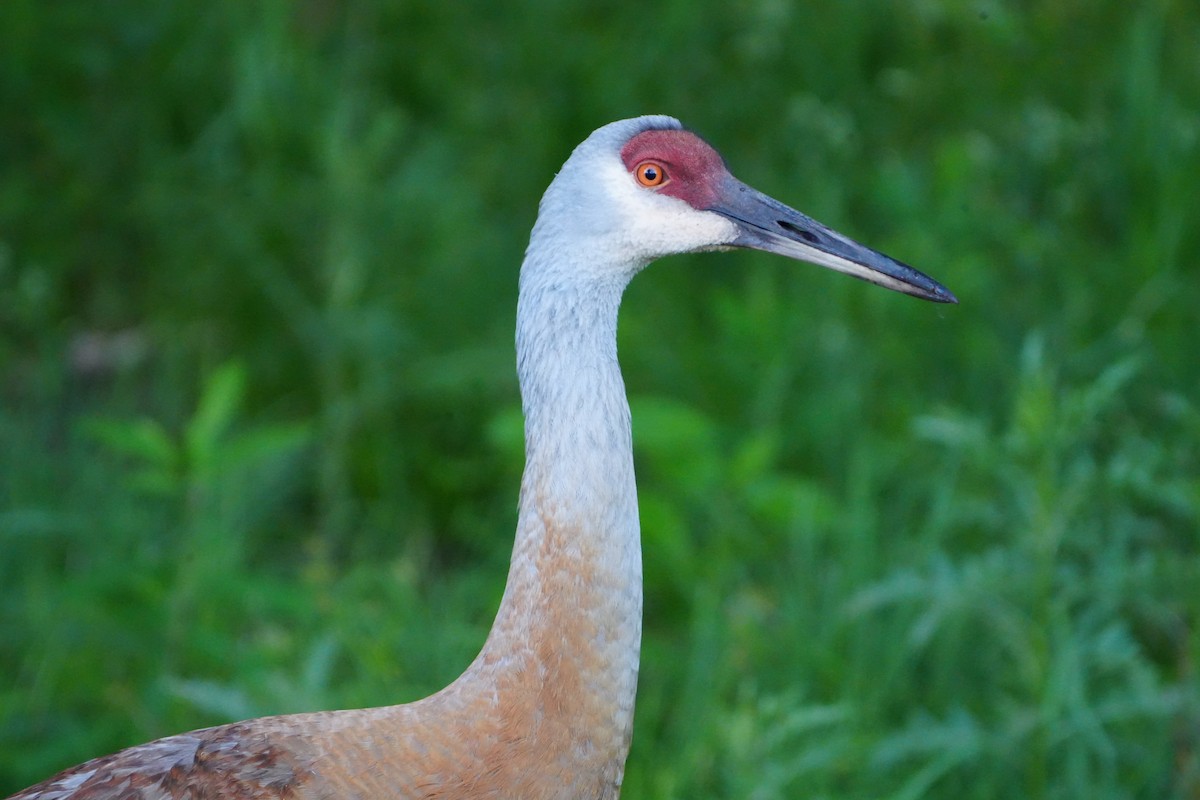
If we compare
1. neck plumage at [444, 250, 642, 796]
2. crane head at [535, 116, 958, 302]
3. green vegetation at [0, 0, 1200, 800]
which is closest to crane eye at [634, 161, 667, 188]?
crane head at [535, 116, 958, 302]

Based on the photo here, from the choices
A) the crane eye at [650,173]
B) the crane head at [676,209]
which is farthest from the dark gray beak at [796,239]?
the crane eye at [650,173]

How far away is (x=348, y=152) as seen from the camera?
4.75 m

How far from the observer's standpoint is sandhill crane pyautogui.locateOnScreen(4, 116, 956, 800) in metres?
2.42

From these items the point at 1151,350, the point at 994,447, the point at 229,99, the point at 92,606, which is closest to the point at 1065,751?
the point at 994,447

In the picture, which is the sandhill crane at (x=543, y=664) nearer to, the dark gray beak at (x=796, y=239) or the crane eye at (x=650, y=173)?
the crane eye at (x=650, y=173)

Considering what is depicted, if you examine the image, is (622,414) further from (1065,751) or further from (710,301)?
(710,301)

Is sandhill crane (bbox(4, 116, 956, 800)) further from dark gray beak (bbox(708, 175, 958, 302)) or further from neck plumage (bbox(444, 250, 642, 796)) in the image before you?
dark gray beak (bbox(708, 175, 958, 302))

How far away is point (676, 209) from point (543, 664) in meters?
0.86

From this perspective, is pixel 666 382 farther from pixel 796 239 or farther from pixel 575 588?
pixel 575 588

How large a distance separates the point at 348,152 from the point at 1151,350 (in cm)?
259

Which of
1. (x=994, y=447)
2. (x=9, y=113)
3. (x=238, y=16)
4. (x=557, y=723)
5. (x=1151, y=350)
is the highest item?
(x=238, y=16)

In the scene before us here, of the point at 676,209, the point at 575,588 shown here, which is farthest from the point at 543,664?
the point at 676,209

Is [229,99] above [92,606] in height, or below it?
above

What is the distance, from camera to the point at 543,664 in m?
2.43
